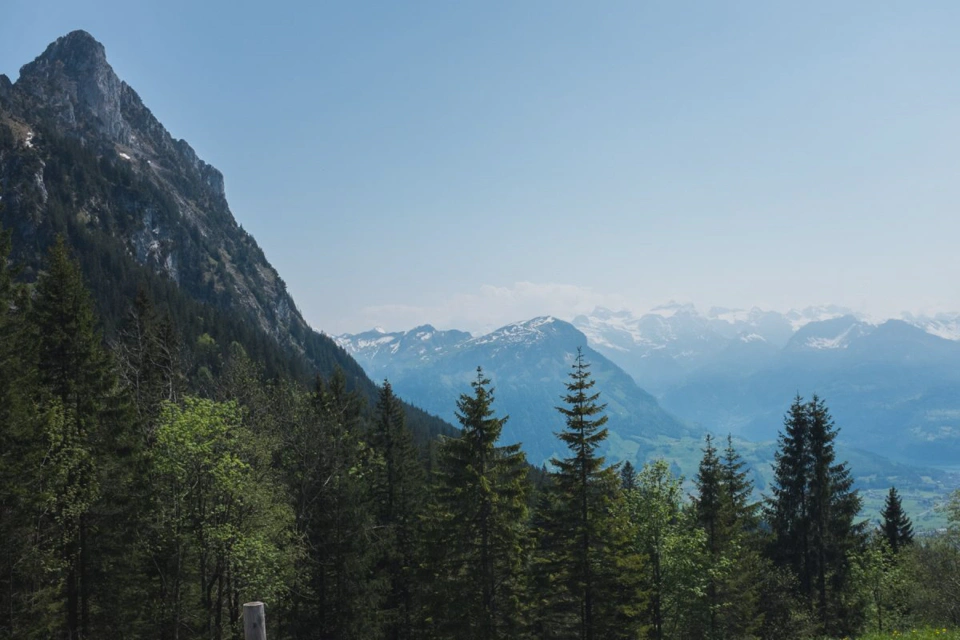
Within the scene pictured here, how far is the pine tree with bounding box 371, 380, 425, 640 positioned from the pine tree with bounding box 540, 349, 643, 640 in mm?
14323

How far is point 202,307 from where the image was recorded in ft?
531

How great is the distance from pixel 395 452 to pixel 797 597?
34.5 metres

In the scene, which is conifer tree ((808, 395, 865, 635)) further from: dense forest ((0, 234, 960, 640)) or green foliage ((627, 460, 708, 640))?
green foliage ((627, 460, 708, 640))

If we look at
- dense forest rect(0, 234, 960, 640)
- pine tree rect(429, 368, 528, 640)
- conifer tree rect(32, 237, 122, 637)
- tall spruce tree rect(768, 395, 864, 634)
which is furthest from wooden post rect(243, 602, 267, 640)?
tall spruce tree rect(768, 395, 864, 634)

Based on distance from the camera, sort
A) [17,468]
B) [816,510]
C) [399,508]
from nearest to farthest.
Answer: [17,468] < [399,508] < [816,510]

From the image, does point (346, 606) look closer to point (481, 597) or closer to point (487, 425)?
point (481, 597)

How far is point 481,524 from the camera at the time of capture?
1270 inches

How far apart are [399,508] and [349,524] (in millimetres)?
10561

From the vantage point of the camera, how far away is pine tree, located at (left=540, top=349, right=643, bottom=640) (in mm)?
33094

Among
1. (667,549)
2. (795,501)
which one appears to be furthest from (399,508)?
(795,501)

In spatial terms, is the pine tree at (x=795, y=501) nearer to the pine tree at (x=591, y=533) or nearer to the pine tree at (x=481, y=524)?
the pine tree at (x=591, y=533)

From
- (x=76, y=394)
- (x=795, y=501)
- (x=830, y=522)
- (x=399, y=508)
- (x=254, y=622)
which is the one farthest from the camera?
(x=795, y=501)

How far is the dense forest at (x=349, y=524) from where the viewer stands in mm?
24547

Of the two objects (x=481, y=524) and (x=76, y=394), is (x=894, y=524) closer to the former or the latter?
(x=481, y=524)
